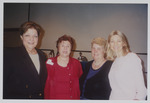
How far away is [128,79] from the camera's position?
5.42 ft

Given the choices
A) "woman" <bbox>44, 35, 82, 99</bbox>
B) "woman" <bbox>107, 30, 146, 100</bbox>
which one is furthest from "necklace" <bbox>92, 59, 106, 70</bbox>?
"woman" <bbox>44, 35, 82, 99</bbox>

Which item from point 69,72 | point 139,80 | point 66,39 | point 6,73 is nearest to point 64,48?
point 66,39

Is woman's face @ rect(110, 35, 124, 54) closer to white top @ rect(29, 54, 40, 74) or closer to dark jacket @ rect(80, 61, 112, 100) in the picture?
dark jacket @ rect(80, 61, 112, 100)

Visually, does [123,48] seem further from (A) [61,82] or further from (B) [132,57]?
(A) [61,82]

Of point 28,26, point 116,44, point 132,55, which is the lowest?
point 132,55

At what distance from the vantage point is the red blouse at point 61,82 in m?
1.69

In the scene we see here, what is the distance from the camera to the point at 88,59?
1.76 meters

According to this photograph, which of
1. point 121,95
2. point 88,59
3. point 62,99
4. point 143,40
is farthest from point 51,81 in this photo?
point 143,40

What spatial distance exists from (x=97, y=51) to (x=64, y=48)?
396 mm

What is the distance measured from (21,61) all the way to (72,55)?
0.60 m

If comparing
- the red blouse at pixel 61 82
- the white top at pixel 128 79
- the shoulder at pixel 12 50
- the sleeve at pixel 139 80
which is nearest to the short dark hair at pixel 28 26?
the shoulder at pixel 12 50

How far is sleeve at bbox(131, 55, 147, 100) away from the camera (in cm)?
163

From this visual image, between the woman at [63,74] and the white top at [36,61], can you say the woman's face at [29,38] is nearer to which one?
the white top at [36,61]

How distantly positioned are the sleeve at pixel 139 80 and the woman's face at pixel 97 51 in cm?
38
